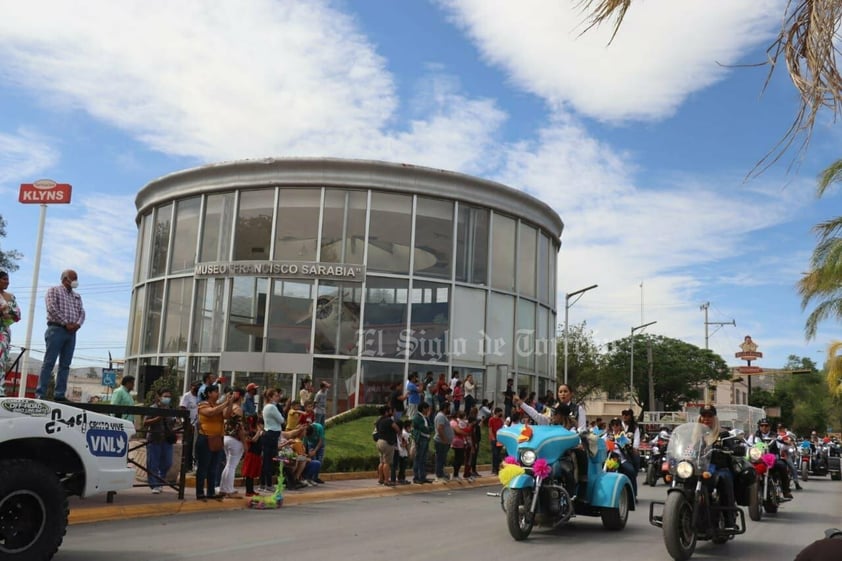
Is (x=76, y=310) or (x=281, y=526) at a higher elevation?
(x=76, y=310)

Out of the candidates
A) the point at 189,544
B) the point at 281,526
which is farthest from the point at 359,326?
the point at 189,544

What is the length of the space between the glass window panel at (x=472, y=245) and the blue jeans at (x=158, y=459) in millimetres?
18694

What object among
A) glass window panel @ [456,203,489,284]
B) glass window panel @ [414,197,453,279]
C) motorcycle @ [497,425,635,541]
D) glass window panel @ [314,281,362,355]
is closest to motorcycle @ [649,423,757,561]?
motorcycle @ [497,425,635,541]

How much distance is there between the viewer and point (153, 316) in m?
31.9

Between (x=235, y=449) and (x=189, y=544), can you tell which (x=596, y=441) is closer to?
(x=189, y=544)

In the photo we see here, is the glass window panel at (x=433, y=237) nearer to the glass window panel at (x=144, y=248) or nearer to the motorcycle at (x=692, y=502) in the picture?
the glass window panel at (x=144, y=248)

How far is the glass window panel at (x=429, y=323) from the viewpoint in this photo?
2967 cm

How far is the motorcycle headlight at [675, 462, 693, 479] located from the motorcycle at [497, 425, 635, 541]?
63.5 inches

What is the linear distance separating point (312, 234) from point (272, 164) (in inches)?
126

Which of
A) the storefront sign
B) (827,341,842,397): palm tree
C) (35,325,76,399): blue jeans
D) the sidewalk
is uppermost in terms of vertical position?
the storefront sign

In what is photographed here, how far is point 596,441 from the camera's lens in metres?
10.6

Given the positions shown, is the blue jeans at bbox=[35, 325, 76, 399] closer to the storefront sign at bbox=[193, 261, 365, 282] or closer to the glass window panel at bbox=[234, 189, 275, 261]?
the storefront sign at bbox=[193, 261, 365, 282]

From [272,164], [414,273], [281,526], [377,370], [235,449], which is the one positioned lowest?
[281,526]

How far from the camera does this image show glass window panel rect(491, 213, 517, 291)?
3212 cm
